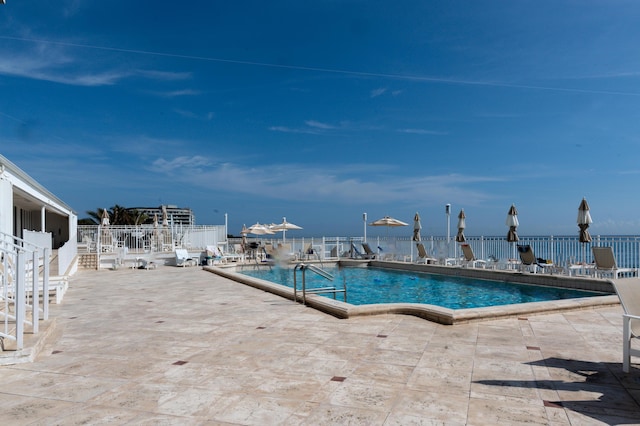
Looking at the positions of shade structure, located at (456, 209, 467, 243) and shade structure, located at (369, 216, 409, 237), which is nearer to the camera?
shade structure, located at (456, 209, 467, 243)

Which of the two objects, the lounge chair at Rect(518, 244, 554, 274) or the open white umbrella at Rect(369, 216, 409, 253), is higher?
the open white umbrella at Rect(369, 216, 409, 253)

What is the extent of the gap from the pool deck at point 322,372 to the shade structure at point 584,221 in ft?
18.7

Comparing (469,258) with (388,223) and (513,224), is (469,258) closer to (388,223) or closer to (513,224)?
(513,224)

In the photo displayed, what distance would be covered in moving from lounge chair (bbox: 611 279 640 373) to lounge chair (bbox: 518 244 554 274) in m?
8.58

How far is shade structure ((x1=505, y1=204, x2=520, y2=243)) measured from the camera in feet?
43.7

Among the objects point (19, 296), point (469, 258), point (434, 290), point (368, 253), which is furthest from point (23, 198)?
point (469, 258)

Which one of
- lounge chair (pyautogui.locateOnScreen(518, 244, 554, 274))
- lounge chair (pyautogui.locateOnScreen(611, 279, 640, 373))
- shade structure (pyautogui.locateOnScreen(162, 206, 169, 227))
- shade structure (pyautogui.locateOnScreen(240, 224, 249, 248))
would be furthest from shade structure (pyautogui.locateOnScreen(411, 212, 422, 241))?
lounge chair (pyautogui.locateOnScreen(611, 279, 640, 373))

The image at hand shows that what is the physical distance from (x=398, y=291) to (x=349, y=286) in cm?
160

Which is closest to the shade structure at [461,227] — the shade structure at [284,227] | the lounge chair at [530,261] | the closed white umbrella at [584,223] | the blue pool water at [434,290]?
the blue pool water at [434,290]

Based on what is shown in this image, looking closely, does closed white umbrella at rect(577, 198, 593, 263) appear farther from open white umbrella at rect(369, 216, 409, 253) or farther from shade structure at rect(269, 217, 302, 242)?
shade structure at rect(269, 217, 302, 242)

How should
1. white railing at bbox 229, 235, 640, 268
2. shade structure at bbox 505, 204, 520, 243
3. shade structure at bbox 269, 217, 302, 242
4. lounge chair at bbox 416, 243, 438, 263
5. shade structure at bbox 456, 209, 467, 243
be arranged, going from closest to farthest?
white railing at bbox 229, 235, 640, 268, shade structure at bbox 505, 204, 520, 243, shade structure at bbox 456, 209, 467, 243, lounge chair at bbox 416, 243, 438, 263, shade structure at bbox 269, 217, 302, 242

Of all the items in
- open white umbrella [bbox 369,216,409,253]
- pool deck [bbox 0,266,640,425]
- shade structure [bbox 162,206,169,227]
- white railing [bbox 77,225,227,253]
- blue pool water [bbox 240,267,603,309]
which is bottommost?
blue pool water [bbox 240,267,603,309]

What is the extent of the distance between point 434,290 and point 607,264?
4.16 m

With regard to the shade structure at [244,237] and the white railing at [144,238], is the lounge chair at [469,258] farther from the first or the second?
the white railing at [144,238]
